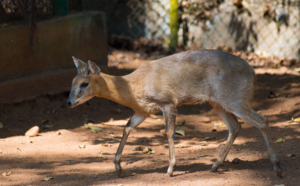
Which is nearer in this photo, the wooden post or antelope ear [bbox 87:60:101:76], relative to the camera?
antelope ear [bbox 87:60:101:76]

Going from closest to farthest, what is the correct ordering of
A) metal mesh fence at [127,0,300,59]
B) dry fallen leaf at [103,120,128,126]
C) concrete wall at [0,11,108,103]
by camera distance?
concrete wall at [0,11,108,103], dry fallen leaf at [103,120,128,126], metal mesh fence at [127,0,300,59]

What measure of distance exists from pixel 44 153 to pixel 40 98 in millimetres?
1608

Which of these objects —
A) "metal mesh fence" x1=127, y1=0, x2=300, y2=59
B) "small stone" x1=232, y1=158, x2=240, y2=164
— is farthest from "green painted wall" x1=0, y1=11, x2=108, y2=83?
"small stone" x1=232, y1=158, x2=240, y2=164

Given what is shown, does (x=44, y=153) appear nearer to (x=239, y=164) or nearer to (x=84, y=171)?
(x=84, y=171)

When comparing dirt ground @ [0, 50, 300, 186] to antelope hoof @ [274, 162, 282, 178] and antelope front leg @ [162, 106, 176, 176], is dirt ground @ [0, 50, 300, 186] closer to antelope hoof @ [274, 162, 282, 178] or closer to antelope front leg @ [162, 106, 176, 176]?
antelope hoof @ [274, 162, 282, 178]

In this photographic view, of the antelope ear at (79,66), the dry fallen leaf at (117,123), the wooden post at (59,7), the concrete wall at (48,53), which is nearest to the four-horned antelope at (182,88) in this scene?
the antelope ear at (79,66)

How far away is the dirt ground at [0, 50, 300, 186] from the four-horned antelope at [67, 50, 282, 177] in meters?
0.28

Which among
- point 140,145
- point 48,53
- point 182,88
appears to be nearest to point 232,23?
point 48,53

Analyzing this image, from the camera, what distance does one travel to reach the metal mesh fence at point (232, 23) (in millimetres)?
8227

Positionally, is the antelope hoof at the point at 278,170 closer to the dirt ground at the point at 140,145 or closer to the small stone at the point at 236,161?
the dirt ground at the point at 140,145

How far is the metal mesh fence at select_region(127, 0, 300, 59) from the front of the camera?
8227 millimetres

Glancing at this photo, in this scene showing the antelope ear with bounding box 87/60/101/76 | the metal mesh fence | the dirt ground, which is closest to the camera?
the antelope ear with bounding box 87/60/101/76

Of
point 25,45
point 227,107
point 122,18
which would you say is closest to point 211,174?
point 227,107

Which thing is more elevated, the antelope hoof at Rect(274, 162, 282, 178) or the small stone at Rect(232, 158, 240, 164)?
the antelope hoof at Rect(274, 162, 282, 178)
